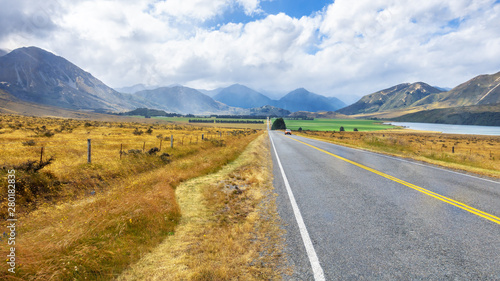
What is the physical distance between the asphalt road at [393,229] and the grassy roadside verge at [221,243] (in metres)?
0.43

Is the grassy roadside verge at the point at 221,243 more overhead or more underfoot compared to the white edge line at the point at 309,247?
more underfoot

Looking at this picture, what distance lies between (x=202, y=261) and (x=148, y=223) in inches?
84.7

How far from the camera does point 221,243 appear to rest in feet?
15.3

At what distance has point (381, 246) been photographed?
14.6ft

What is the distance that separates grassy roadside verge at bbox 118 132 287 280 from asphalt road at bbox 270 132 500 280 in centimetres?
43

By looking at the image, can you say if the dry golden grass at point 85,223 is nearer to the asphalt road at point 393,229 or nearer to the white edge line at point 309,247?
the white edge line at point 309,247

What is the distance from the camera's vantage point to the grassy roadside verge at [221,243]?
3.76 metres

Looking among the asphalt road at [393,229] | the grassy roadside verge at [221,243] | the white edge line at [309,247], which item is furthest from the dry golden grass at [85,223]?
the asphalt road at [393,229]

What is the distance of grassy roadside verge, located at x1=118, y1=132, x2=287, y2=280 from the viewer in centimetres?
376

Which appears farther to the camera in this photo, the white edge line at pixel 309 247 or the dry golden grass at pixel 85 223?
the dry golden grass at pixel 85 223

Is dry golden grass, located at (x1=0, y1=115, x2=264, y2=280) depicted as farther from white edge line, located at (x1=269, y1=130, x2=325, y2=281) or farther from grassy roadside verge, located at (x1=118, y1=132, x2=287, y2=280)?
white edge line, located at (x1=269, y1=130, x2=325, y2=281)

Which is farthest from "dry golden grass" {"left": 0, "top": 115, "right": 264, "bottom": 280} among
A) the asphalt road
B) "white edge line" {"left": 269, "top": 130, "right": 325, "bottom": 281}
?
the asphalt road

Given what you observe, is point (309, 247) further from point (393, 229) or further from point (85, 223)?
point (85, 223)

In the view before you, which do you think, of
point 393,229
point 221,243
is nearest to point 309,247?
point 221,243
